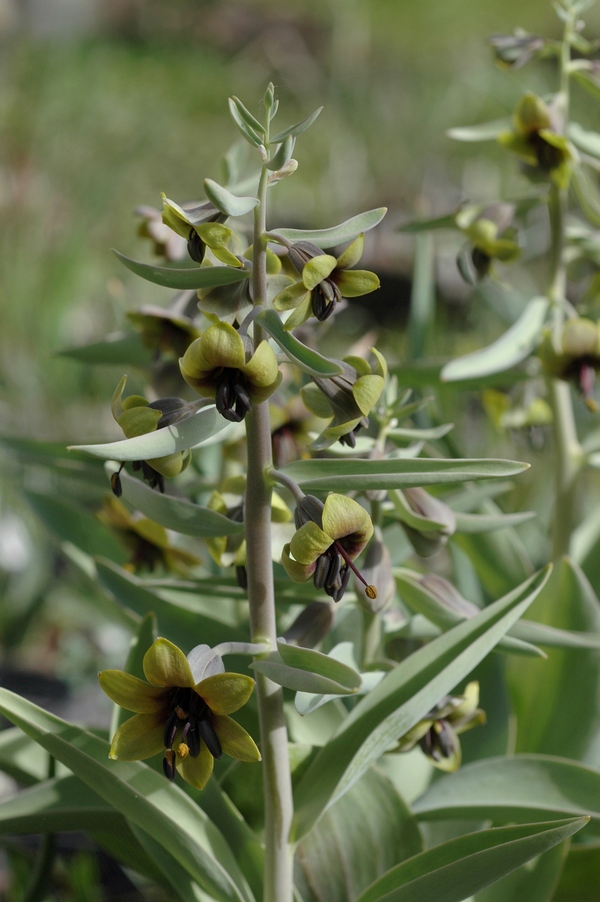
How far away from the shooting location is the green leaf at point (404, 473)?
433mm

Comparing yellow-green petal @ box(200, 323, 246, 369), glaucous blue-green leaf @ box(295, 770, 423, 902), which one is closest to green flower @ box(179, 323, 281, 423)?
yellow-green petal @ box(200, 323, 246, 369)

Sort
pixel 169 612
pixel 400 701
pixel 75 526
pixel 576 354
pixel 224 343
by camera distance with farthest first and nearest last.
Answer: pixel 75 526
pixel 576 354
pixel 169 612
pixel 400 701
pixel 224 343

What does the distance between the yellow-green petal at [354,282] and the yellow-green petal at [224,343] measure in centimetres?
8

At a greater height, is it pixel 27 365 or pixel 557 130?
pixel 557 130

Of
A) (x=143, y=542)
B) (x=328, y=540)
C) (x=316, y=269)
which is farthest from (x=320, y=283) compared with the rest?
(x=143, y=542)

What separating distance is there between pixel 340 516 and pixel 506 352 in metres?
0.43

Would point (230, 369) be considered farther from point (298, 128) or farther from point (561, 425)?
point (561, 425)

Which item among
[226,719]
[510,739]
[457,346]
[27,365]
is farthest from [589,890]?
[27,365]

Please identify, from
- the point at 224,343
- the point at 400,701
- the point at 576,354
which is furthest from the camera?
the point at 576,354

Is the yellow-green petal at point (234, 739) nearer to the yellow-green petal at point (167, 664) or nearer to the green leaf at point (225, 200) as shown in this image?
the yellow-green petal at point (167, 664)

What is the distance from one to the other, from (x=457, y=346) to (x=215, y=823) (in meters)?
1.74

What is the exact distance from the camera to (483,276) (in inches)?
32.1

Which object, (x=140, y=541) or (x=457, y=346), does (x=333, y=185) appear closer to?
(x=457, y=346)

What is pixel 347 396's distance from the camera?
461 mm
